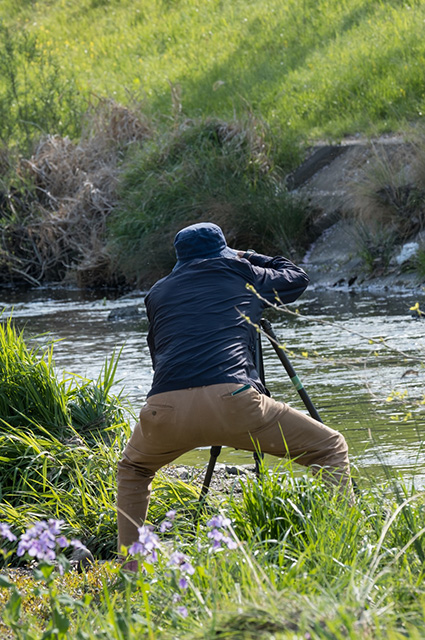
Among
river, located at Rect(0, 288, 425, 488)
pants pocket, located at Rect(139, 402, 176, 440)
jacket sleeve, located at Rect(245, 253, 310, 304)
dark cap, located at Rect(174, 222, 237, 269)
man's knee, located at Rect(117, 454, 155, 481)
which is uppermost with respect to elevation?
dark cap, located at Rect(174, 222, 237, 269)

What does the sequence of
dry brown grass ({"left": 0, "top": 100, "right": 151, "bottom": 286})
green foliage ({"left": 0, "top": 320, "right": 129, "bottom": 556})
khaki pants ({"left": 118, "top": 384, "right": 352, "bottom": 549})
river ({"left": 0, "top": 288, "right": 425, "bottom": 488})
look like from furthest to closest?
dry brown grass ({"left": 0, "top": 100, "right": 151, "bottom": 286}) < river ({"left": 0, "top": 288, "right": 425, "bottom": 488}) < green foliage ({"left": 0, "top": 320, "right": 129, "bottom": 556}) < khaki pants ({"left": 118, "top": 384, "right": 352, "bottom": 549})

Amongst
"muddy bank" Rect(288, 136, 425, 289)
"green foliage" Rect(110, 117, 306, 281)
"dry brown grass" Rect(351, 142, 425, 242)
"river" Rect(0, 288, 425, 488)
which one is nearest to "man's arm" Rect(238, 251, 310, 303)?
"river" Rect(0, 288, 425, 488)

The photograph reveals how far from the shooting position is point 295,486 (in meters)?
4.62

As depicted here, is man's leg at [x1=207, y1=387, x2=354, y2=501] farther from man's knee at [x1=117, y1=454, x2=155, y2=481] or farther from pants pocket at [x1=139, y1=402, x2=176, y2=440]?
man's knee at [x1=117, y1=454, x2=155, y2=481]

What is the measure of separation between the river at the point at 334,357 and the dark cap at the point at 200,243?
22.9 inches

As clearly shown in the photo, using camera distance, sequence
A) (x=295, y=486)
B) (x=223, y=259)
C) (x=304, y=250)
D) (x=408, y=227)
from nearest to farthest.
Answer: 1. (x=295, y=486)
2. (x=223, y=259)
3. (x=408, y=227)
4. (x=304, y=250)

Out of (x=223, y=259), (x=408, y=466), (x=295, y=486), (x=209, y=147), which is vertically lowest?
(x=408, y=466)

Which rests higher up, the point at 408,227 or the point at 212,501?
the point at 408,227

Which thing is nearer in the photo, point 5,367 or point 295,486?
point 295,486

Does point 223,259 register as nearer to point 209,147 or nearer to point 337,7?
point 209,147

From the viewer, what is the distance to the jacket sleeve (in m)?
5.09

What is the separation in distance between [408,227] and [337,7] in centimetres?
1499

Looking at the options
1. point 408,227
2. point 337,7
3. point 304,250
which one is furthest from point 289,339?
point 337,7

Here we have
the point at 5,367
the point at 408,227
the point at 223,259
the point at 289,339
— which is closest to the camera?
the point at 223,259
